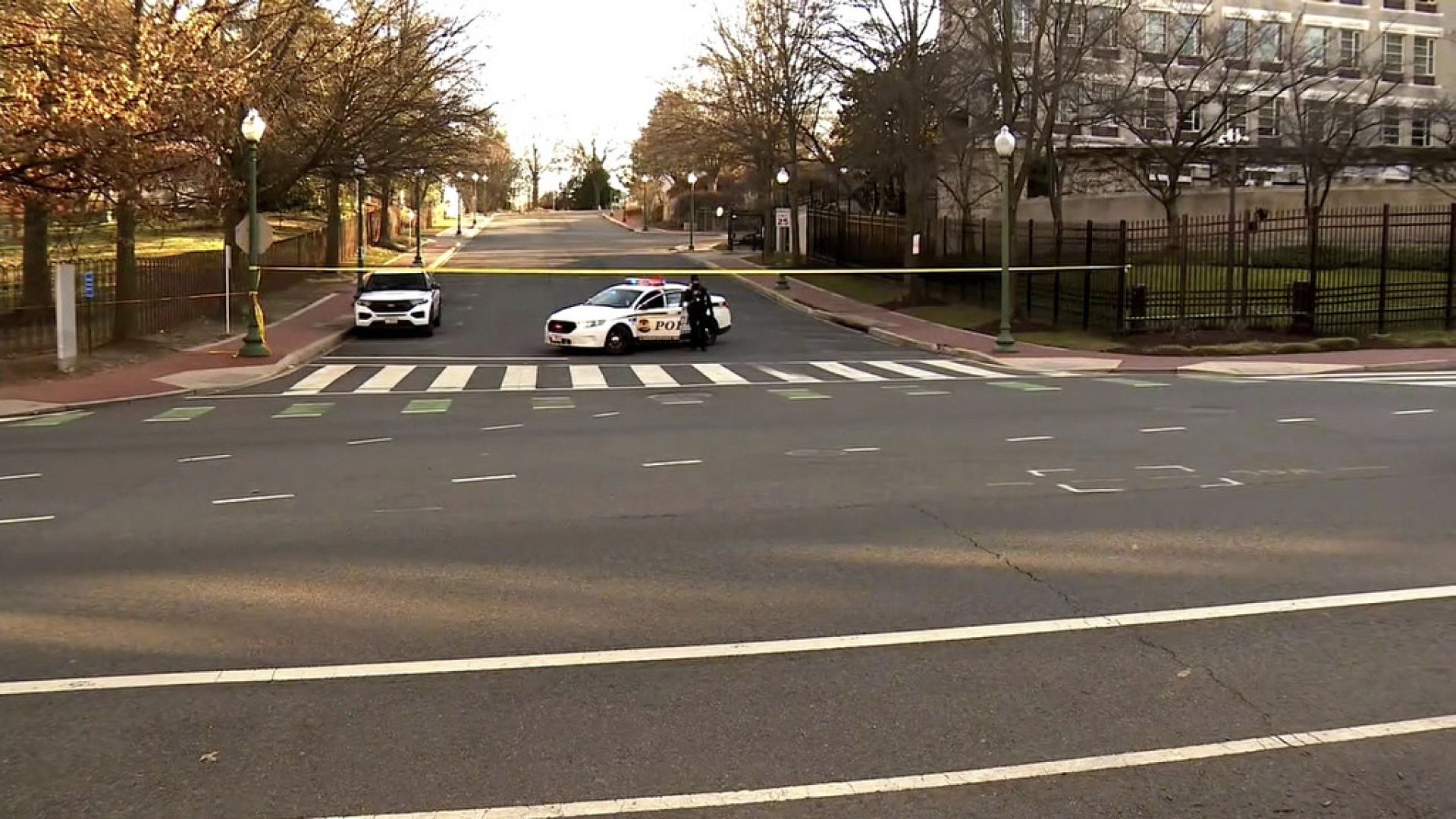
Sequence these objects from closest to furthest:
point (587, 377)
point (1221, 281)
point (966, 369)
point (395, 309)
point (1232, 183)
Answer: point (587, 377) < point (966, 369) < point (395, 309) < point (1221, 281) < point (1232, 183)

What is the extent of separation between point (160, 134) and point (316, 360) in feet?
20.5

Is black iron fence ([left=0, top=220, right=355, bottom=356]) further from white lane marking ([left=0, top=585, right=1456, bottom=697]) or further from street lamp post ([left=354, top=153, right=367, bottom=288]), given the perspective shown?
white lane marking ([left=0, top=585, right=1456, bottom=697])

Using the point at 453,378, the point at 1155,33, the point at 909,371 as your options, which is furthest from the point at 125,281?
the point at 1155,33

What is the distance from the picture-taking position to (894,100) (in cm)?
3419

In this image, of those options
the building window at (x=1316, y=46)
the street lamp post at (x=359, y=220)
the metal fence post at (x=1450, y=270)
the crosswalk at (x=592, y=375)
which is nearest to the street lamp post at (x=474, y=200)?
the street lamp post at (x=359, y=220)

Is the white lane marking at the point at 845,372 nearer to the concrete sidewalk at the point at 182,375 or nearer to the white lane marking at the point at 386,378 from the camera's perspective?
the white lane marking at the point at 386,378

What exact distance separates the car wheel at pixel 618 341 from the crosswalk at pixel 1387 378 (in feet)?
42.7

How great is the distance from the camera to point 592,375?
22.1 meters

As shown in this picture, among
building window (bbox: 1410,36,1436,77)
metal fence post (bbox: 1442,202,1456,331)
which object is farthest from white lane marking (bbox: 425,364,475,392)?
building window (bbox: 1410,36,1436,77)

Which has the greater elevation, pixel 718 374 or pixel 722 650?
pixel 718 374

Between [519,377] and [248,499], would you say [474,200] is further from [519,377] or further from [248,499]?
[248,499]

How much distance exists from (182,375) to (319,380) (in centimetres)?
231

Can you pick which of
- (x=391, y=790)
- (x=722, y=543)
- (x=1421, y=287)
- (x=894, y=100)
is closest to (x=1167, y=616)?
(x=722, y=543)

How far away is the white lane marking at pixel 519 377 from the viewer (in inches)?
798
